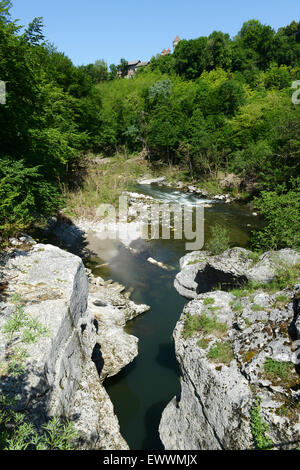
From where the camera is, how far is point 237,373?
4.41 meters

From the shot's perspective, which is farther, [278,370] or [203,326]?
[203,326]

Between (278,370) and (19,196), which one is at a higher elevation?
(19,196)

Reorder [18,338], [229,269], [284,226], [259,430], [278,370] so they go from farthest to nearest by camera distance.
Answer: [284,226]
[229,269]
[18,338]
[278,370]
[259,430]

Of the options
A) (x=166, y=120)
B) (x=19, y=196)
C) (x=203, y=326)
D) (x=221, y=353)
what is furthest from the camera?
(x=166, y=120)

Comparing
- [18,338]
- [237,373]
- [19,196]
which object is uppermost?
[19,196]

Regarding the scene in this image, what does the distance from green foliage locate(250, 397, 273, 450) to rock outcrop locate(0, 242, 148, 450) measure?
286 centimetres

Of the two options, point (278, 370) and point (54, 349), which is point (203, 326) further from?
point (54, 349)

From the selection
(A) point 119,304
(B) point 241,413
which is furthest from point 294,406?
(A) point 119,304

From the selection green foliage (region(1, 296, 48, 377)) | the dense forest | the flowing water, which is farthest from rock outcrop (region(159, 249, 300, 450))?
the dense forest

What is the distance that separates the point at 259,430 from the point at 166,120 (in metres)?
36.5

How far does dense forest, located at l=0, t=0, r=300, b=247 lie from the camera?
8.27 m

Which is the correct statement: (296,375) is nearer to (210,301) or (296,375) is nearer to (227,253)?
(210,301)

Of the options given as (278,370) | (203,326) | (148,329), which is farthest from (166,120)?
(278,370)

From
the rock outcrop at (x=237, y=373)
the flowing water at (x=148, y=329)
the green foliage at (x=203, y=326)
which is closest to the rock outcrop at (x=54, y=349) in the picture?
the flowing water at (x=148, y=329)
